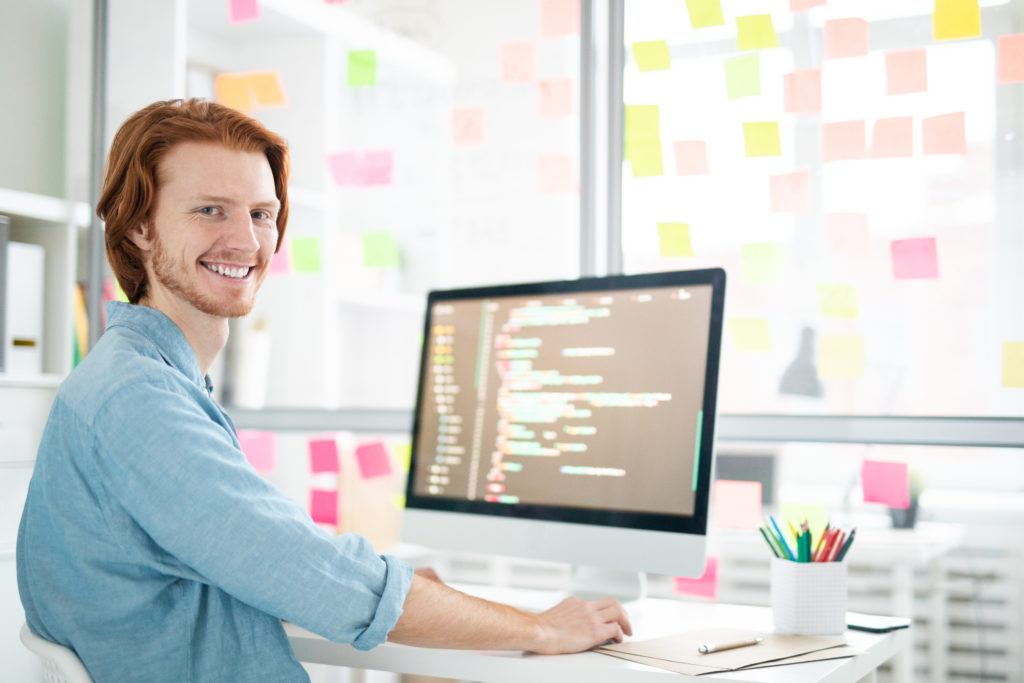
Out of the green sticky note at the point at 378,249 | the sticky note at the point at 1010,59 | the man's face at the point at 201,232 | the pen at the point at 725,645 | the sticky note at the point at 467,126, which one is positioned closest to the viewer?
the pen at the point at 725,645

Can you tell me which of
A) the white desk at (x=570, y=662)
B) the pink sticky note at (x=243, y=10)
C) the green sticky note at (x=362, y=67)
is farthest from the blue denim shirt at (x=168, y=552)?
the pink sticky note at (x=243, y=10)

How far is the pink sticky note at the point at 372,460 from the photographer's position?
2.13m

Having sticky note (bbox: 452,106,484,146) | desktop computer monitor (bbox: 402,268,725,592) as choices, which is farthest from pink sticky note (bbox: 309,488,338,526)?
sticky note (bbox: 452,106,484,146)

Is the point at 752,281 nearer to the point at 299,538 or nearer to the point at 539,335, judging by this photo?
the point at 539,335

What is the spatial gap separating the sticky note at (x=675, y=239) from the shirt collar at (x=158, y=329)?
3.42 ft

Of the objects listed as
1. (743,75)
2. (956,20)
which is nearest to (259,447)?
(743,75)

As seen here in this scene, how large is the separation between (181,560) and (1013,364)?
55.8 inches

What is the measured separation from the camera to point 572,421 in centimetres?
139

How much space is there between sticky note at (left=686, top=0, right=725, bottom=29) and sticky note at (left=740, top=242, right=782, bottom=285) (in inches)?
17.5

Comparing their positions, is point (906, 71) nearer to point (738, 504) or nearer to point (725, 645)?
point (738, 504)

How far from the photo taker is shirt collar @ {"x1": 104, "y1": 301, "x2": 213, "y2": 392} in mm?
1149

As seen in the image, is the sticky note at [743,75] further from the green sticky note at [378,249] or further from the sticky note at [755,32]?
the green sticky note at [378,249]

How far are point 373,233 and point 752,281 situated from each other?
0.94m

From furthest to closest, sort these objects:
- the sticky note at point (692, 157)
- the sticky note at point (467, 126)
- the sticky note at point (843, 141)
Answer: the sticky note at point (467, 126) < the sticky note at point (692, 157) < the sticky note at point (843, 141)
